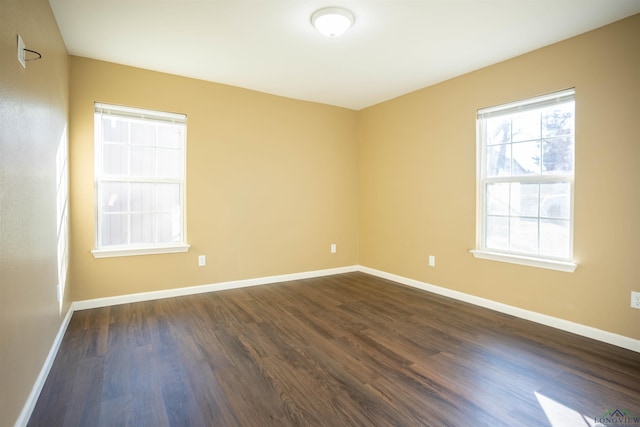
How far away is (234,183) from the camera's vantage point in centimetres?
402

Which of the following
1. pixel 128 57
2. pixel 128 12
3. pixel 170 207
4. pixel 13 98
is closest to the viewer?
pixel 13 98

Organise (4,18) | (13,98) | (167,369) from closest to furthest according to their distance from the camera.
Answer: (4,18), (13,98), (167,369)

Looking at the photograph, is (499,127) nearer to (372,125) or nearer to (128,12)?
(372,125)

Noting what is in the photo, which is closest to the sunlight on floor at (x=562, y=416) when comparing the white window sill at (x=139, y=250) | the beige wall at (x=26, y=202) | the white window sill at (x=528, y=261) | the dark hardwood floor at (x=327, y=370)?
the dark hardwood floor at (x=327, y=370)

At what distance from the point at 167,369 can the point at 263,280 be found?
2152 mm

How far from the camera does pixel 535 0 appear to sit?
224 cm

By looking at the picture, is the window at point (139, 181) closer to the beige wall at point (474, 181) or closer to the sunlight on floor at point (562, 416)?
the beige wall at point (474, 181)

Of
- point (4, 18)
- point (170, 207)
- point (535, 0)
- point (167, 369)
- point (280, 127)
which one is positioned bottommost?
point (167, 369)

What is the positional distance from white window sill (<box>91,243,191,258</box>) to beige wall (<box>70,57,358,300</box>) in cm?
6

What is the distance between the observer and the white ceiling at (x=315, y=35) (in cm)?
234

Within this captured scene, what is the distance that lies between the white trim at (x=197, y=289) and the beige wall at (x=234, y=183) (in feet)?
0.19

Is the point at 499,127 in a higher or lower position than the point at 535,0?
lower

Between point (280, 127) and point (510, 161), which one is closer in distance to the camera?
point (510, 161)

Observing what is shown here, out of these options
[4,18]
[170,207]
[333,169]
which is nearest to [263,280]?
[170,207]
